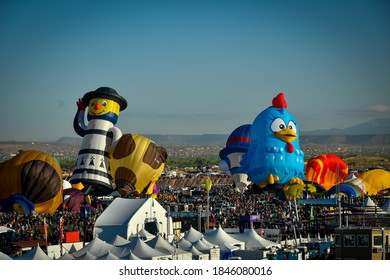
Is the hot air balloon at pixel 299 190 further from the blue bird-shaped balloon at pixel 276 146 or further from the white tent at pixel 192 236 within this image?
the white tent at pixel 192 236

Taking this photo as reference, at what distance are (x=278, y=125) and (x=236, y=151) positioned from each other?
6.57 m

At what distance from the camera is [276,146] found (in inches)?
985

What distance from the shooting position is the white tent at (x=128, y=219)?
58.6 ft

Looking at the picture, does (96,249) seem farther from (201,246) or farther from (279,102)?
(279,102)

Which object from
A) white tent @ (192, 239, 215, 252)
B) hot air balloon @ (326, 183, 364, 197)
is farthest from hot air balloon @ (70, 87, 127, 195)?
→ white tent @ (192, 239, 215, 252)

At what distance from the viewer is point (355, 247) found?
40.1 ft

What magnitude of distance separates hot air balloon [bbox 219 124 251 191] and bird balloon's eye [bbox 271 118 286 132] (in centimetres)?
539

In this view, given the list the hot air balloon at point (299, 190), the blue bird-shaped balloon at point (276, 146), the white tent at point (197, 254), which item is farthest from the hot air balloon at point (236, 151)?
the white tent at point (197, 254)

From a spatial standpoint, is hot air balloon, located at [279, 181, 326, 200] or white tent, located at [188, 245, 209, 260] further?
hot air balloon, located at [279, 181, 326, 200]

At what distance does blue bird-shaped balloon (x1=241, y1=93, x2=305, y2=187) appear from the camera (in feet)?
82.4

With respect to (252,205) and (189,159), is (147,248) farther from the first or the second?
(189,159)

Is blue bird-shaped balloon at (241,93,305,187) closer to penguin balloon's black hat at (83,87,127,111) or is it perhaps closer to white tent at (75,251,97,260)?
penguin balloon's black hat at (83,87,127,111)

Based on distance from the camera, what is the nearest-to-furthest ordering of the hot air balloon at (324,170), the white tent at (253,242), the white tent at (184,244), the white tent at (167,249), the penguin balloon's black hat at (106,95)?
1. the white tent at (167,249)
2. the white tent at (184,244)
3. the white tent at (253,242)
4. the penguin balloon's black hat at (106,95)
5. the hot air balloon at (324,170)
